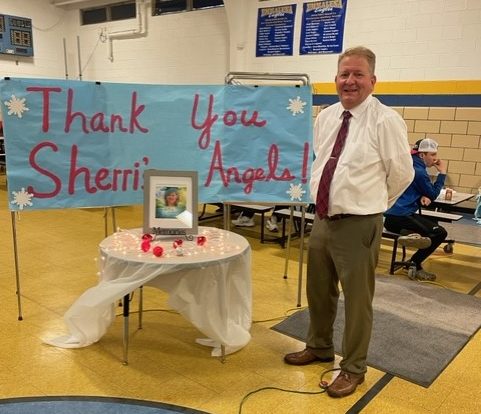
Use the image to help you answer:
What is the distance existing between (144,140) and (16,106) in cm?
71

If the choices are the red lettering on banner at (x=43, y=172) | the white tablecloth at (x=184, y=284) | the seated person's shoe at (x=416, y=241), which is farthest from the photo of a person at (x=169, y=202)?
the seated person's shoe at (x=416, y=241)

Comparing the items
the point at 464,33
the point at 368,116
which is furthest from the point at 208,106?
the point at 464,33

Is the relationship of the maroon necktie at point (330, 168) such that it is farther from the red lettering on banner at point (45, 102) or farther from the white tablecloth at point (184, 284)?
the red lettering on banner at point (45, 102)

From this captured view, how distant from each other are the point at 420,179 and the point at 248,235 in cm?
210

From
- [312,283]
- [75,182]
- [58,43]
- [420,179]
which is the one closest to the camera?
[312,283]

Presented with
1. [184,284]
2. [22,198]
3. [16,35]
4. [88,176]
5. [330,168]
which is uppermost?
[16,35]

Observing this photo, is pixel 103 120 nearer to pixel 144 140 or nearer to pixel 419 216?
pixel 144 140

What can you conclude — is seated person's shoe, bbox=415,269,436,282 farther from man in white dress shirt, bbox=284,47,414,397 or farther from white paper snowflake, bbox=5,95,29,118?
white paper snowflake, bbox=5,95,29,118

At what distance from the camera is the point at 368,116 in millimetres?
2143

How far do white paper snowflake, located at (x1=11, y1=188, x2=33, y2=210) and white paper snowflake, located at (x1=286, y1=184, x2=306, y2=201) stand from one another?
1.57 metres

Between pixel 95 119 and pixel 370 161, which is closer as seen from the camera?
pixel 370 161

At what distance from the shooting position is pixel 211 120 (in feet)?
9.57

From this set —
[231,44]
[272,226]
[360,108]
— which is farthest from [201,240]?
[231,44]

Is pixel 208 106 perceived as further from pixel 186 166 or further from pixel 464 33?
pixel 464 33
